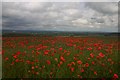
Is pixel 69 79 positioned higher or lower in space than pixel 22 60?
lower

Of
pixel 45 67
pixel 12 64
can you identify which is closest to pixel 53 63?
pixel 45 67

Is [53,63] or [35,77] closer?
[35,77]

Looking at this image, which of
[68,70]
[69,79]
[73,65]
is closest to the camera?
[69,79]

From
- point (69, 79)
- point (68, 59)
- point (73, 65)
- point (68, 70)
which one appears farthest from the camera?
point (68, 59)

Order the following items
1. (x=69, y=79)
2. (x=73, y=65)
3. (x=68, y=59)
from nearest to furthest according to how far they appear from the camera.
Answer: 1. (x=69, y=79)
2. (x=73, y=65)
3. (x=68, y=59)

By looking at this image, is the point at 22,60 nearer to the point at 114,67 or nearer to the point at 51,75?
the point at 51,75

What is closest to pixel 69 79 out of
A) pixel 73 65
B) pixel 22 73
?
pixel 73 65

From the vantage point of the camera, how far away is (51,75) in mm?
5629

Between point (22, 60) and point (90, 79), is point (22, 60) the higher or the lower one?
the higher one

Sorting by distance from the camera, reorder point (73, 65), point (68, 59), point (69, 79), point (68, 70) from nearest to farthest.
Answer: point (69, 79) → point (68, 70) → point (73, 65) → point (68, 59)

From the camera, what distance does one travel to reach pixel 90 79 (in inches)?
216

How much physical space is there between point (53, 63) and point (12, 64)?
1451 mm

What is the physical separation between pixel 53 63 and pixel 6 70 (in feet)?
5.44

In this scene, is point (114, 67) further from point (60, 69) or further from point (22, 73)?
point (22, 73)
